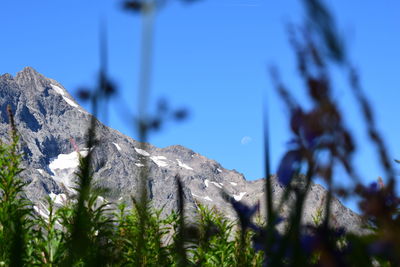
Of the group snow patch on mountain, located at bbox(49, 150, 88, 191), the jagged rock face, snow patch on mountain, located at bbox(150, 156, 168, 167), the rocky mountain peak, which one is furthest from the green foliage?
the rocky mountain peak

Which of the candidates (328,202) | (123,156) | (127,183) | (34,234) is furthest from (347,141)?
(123,156)

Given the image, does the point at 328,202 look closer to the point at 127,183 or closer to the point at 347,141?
the point at 347,141

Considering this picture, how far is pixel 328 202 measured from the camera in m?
0.67

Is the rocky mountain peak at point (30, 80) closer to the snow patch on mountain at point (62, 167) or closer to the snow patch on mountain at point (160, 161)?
the snow patch on mountain at point (62, 167)

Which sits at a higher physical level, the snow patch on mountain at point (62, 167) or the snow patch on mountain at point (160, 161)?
the snow patch on mountain at point (160, 161)

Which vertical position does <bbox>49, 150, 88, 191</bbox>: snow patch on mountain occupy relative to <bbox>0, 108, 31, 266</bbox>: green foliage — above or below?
above

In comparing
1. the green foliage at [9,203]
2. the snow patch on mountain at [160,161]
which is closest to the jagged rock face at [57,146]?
the snow patch on mountain at [160,161]

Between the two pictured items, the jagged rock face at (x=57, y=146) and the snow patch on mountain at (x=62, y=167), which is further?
the snow patch on mountain at (x=62, y=167)

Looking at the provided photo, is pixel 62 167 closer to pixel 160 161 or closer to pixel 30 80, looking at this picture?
pixel 160 161

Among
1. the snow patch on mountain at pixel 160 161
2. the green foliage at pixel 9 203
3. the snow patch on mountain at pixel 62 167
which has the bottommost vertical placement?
the green foliage at pixel 9 203

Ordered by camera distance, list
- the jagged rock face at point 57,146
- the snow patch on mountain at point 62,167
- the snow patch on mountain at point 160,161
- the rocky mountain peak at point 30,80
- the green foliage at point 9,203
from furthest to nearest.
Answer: the snow patch on mountain at point 160,161 → the rocky mountain peak at point 30,80 → the snow patch on mountain at point 62,167 → the jagged rock face at point 57,146 → the green foliage at point 9,203

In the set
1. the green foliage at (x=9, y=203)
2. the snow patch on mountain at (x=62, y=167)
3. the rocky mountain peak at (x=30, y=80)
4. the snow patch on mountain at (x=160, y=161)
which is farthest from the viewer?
the snow patch on mountain at (x=160, y=161)

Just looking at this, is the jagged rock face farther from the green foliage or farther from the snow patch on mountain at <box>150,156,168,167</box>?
the green foliage

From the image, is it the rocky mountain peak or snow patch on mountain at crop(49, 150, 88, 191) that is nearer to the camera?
snow patch on mountain at crop(49, 150, 88, 191)
